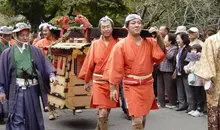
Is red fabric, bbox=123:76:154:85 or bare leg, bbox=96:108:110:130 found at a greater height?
red fabric, bbox=123:76:154:85

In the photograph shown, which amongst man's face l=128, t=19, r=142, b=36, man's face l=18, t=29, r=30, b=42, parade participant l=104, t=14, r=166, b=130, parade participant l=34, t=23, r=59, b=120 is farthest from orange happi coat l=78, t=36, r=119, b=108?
parade participant l=34, t=23, r=59, b=120

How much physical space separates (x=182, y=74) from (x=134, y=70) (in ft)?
10.6

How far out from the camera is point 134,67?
537 centimetres

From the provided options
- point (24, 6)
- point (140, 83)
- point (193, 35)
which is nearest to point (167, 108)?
point (193, 35)

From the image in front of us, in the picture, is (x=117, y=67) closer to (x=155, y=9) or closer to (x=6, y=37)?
(x=6, y=37)

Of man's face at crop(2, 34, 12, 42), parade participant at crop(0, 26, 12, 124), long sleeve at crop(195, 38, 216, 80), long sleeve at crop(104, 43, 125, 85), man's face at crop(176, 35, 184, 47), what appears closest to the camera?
long sleeve at crop(195, 38, 216, 80)

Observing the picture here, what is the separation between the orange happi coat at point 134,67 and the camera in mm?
5355

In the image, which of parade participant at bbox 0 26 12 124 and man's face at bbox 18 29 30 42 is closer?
man's face at bbox 18 29 30 42

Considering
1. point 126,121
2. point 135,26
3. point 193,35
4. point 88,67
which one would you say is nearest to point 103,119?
point 88,67

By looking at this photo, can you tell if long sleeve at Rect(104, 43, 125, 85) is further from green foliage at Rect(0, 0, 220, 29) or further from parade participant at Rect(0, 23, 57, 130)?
green foliage at Rect(0, 0, 220, 29)

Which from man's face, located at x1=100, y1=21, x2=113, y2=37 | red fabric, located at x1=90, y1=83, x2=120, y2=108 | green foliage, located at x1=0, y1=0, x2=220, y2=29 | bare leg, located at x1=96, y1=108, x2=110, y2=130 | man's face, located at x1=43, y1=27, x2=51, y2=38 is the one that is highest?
green foliage, located at x1=0, y1=0, x2=220, y2=29

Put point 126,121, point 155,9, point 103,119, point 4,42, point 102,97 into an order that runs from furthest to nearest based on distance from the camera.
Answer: point 155,9, point 4,42, point 126,121, point 102,97, point 103,119

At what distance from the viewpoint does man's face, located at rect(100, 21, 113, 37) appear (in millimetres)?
6152

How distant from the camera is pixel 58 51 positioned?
7102 mm
